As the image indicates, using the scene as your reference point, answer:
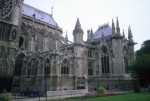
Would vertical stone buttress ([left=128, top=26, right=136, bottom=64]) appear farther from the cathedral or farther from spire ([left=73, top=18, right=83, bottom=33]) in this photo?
spire ([left=73, top=18, right=83, bottom=33])

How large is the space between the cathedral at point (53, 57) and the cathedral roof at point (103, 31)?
806mm

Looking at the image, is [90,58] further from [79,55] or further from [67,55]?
[67,55]

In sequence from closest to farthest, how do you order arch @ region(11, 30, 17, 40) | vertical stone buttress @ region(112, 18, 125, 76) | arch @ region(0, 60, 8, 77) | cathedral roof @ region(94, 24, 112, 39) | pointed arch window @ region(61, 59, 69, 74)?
arch @ region(0, 60, 8, 77) → pointed arch window @ region(61, 59, 69, 74) → arch @ region(11, 30, 17, 40) → vertical stone buttress @ region(112, 18, 125, 76) → cathedral roof @ region(94, 24, 112, 39)

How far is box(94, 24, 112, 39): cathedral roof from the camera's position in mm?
52625

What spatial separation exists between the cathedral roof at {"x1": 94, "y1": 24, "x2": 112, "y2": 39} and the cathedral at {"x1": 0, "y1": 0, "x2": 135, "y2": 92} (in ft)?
2.64

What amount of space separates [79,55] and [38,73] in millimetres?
11278

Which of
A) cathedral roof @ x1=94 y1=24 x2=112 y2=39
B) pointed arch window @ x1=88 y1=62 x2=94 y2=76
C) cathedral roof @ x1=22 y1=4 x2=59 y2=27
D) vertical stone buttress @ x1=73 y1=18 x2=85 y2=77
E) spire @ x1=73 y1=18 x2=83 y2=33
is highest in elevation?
cathedral roof @ x1=22 y1=4 x2=59 y2=27

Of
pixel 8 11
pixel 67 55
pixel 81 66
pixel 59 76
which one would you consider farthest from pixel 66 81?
pixel 8 11

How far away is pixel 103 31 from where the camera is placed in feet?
180

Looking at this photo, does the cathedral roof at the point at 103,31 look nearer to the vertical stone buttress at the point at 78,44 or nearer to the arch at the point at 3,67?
the vertical stone buttress at the point at 78,44

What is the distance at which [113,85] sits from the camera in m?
42.1

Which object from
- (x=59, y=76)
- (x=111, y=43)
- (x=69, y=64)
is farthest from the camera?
(x=111, y=43)

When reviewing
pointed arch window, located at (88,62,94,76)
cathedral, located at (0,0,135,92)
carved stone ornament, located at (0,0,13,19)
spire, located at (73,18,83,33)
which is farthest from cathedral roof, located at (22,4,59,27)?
pointed arch window, located at (88,62,94,76)

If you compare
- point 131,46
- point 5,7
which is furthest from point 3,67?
point 131,46
